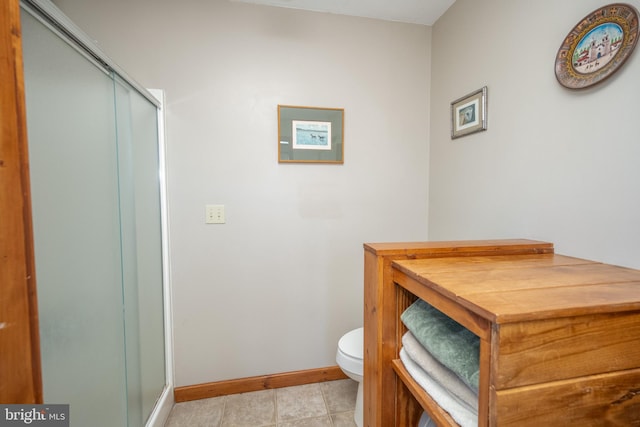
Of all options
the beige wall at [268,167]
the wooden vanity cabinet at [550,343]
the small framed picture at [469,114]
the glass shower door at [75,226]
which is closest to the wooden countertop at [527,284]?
the wooden vanity cabinet at [550,343]

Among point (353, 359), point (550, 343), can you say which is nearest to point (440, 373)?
point (550, 343)

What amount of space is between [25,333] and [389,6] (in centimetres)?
208

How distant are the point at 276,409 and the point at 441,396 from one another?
1.18m

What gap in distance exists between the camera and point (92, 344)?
35.9 inches

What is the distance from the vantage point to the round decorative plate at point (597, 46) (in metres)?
0.75

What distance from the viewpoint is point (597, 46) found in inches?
32.3

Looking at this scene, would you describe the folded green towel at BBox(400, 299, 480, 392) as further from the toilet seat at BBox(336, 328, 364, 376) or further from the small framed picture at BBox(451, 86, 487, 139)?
the small framed picture at BBox(451, 86, 487, 139)

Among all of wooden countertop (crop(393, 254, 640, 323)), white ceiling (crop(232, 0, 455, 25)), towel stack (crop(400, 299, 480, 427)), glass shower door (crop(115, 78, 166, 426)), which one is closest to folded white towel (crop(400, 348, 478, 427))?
towel stack (crop(400, 299, 480, 427))

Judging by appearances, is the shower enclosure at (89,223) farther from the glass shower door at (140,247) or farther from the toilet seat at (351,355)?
the toilet seat at (351,355)

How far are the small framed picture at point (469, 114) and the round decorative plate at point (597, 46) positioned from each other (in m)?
0.34

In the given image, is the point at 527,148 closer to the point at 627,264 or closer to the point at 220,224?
the point at 627,264

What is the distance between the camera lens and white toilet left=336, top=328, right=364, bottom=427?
1.22 m

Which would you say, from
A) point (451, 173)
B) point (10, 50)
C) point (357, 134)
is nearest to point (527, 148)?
point (451, 173)

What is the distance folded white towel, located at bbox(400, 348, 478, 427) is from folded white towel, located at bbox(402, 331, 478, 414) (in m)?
0.01
